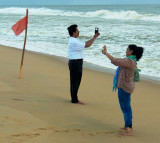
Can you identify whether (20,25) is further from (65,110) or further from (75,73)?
(65,110)

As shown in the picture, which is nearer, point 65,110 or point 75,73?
point 65,110

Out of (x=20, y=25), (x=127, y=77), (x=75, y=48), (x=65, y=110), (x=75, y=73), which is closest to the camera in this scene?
(x=127, y=77)

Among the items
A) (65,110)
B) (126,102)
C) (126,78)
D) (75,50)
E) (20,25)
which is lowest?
(65,110)

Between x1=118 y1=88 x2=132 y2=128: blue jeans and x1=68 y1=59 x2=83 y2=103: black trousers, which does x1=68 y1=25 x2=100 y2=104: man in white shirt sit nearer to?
x1=68 y1=59 x2=83 y2=103: black trousers

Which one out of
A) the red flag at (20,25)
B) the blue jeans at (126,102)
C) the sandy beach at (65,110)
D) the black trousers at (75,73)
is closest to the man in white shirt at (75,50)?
the black trousers at (75,73)

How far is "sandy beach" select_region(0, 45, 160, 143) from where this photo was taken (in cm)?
409

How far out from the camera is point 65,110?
548cm

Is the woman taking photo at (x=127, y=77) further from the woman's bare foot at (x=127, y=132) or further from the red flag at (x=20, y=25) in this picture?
the red flag at (x=20, y=25)

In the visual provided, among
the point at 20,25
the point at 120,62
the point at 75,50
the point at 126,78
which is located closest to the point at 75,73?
the point at 75,50

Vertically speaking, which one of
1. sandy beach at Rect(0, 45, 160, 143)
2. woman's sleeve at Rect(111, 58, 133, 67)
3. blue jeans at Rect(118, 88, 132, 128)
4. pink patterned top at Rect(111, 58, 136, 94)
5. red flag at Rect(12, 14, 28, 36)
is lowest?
sandy beach at Rect(0, 45, 160, 143)

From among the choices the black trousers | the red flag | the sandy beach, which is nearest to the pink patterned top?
the sandy beach

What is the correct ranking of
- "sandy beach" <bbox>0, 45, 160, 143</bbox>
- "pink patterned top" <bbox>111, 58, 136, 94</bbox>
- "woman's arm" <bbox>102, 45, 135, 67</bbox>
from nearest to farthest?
"sandy beach" <bbox>0, 45, 160, 143</bbox>
"woman's arm" <bbox>102, 45, 135, 67</bbox>
"pink patterned top" <bbox>111, 58, 136, 94</bbox>

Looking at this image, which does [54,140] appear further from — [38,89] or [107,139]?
[38,89]

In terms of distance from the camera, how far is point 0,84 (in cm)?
689
